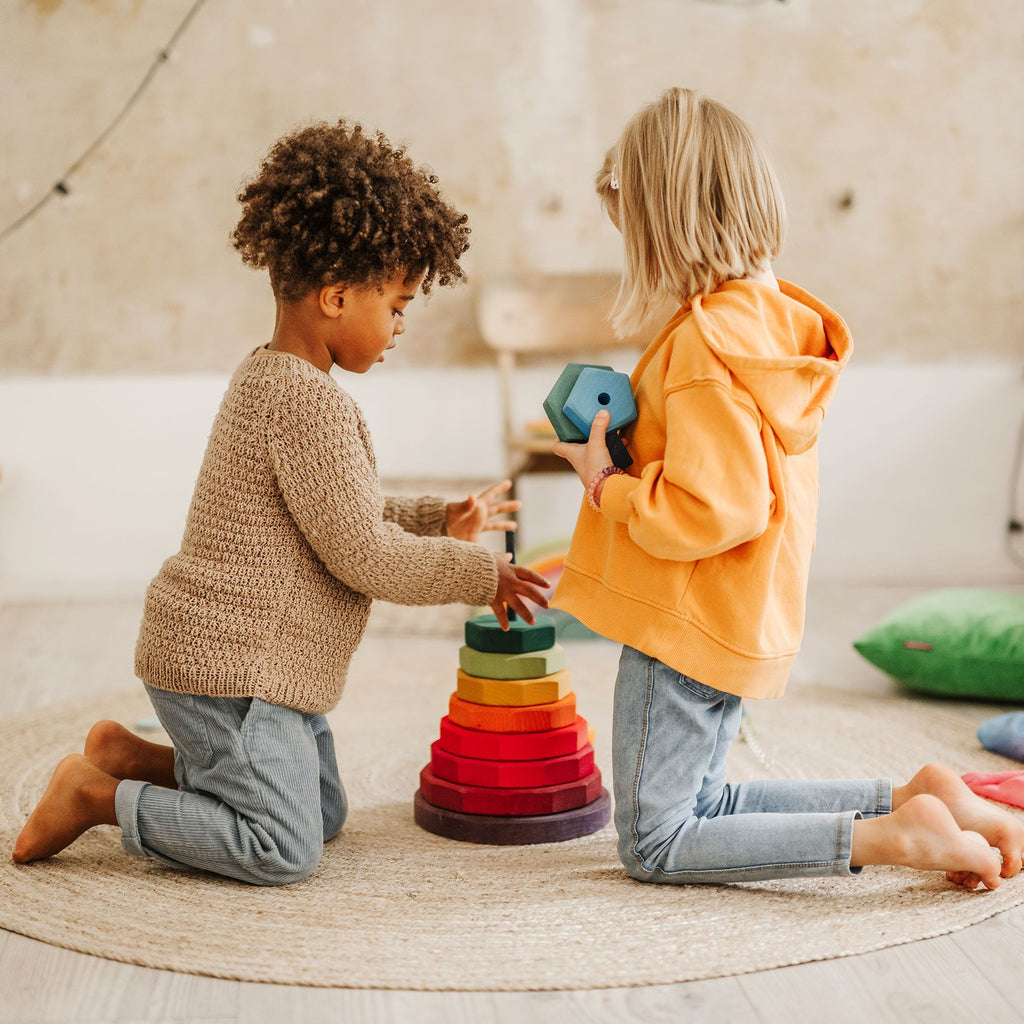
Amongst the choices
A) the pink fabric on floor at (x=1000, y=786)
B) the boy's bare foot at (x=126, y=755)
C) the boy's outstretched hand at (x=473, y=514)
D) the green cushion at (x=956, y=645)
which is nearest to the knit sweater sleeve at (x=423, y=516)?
the boy's outstretched hand at (x=473, y=514)

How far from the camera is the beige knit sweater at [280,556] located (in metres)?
1.24

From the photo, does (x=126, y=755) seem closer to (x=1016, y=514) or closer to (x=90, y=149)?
(x=90, y=149)

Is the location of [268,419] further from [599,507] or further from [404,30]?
[404,30]

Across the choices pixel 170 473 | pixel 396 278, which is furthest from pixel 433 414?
pixel 396 278

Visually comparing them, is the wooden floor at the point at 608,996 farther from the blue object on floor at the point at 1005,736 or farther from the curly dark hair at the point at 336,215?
the curly dark hair at the point at 336,215

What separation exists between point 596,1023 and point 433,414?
209 centimetres

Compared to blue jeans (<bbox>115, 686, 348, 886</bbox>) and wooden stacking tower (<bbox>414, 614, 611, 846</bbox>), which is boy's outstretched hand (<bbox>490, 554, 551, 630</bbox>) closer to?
wooden stacking tower (<bbox>414, 614, 611, 846</bbox>)

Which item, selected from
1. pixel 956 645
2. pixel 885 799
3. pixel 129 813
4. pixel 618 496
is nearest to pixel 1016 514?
pixel 956 645

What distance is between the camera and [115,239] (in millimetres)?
2834

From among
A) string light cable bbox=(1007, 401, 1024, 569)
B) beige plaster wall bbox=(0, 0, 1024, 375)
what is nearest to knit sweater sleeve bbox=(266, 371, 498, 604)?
beige plaster wall bbox=(0, 0, 1024, 375)

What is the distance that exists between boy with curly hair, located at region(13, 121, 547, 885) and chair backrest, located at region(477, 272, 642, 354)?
152 cm

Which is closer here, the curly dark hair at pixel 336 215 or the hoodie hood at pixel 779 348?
the hoodie hood at pixel 779 348

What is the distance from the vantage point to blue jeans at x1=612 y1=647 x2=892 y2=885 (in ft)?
3.87

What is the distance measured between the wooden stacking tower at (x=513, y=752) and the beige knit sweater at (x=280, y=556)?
0.40ft
